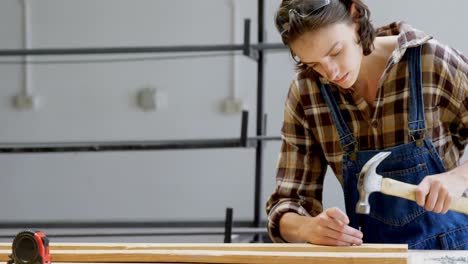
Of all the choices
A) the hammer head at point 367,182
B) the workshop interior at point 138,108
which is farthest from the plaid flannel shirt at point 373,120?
the workshop interior at point 138,108

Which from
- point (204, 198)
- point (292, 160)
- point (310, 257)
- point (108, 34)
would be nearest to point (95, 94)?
point (108, 34)

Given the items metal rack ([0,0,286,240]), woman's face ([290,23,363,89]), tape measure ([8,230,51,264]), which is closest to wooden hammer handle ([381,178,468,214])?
woman's face ([290,23,363,89])

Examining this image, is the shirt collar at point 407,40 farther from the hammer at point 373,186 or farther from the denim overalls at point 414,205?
the hammer at point 373,186

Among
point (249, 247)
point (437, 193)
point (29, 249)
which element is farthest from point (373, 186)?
point (29, 249)

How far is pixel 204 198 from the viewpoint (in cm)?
407

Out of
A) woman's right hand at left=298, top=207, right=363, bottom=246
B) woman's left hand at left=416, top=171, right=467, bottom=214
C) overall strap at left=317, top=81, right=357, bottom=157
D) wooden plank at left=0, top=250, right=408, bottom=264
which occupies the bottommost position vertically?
wooden plank at left=0, top=250, right=408, bottom=264

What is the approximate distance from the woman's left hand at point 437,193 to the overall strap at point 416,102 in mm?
139

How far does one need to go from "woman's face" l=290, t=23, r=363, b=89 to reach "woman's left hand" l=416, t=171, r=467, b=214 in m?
0.25

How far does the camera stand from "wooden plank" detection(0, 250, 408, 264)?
1.21 m

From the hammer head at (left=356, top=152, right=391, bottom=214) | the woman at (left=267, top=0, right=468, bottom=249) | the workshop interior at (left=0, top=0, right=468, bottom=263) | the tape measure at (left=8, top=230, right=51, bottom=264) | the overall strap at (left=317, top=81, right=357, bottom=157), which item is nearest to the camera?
the tape measure at (left=8, top=230, right=51, bottom=264)

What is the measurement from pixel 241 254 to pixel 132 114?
2.97 meters

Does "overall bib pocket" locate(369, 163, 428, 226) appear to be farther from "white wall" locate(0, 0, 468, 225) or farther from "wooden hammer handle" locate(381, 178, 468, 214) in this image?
"white wall" locate(0, 0, 468, 225)

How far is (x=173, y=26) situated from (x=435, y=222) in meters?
2.76

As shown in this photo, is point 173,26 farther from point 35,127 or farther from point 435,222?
point 435,222
